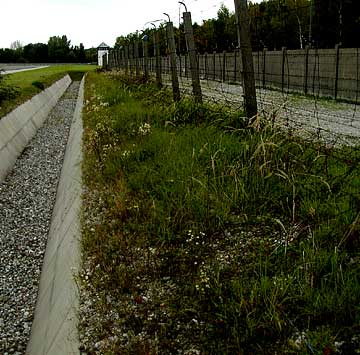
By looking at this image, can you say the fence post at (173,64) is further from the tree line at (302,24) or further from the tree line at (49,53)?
the tree line at (49,53)

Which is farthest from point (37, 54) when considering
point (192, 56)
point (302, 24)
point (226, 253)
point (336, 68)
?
point (226, 253)

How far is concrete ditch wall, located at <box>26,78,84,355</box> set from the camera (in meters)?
3.75

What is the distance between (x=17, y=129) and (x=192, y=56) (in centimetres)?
773

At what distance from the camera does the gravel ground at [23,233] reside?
491cm

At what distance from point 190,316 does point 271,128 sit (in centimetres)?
295

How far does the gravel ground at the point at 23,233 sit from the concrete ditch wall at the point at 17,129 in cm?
28

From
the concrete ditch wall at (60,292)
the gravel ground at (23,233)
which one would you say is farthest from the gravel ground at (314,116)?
the gravel ground at (23,233)

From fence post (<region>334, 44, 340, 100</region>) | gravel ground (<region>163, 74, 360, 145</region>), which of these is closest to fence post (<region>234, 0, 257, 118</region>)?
gravel ground (<region>163, 74, 360, 145</region>)

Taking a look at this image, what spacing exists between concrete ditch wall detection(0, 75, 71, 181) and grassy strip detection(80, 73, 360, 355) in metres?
6.19

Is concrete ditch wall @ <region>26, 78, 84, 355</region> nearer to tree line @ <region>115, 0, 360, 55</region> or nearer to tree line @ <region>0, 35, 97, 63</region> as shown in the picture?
tree line @ <region>115, 0, 360, 55</region>

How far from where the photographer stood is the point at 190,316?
3.43 m

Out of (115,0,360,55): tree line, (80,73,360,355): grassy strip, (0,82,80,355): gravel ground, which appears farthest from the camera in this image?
(115,0,360,55): tree line

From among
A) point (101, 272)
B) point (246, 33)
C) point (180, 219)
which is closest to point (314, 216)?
point (180, 219)

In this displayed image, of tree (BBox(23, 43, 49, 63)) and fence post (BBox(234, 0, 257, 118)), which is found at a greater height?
tree (BBox(23, 43, 49, 63))
